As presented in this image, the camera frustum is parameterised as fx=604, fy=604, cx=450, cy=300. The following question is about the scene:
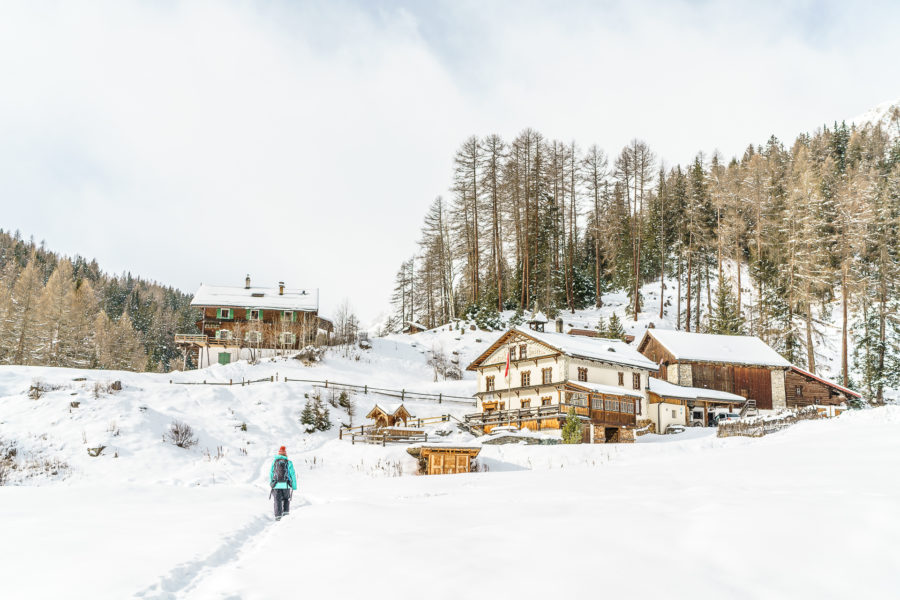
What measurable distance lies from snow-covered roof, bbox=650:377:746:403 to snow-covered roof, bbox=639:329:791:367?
2.47 meters

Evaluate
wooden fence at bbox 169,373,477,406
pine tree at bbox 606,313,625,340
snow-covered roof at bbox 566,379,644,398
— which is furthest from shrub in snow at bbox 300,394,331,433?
pine tree at bbox 606,313,625,340

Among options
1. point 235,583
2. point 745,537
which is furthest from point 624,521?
point 235,583

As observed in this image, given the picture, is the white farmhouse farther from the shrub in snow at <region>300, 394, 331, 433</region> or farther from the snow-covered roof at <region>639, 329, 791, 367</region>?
the shrub in snow at <region>300, 394, 331, 433</region>

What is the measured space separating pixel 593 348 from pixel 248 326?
34145mm

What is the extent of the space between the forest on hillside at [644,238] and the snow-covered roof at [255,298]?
16657 millimetres

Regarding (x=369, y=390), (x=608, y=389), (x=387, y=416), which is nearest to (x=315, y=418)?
(x=387, y=416)

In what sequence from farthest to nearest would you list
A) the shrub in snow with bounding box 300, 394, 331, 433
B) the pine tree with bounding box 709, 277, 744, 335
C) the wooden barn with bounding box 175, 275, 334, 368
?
the wooden barn with bounding box 175, 275, 334, 368, the pine tree with bounding box 709, 277, 744, 335, the shrub in snow with bounding box 300, 394, 331, 433

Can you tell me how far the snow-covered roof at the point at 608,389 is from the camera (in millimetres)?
38594

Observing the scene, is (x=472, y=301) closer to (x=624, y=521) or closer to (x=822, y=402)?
(x=822, y=402)

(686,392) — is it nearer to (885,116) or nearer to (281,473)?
(281,473)

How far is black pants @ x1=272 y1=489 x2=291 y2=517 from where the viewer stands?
45.0ft

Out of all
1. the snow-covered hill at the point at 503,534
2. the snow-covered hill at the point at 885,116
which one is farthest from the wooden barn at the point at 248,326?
the snow-covered hill at the point at 885,116

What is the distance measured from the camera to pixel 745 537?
7105 mm

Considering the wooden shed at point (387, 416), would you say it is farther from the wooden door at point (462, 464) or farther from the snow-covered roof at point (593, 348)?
the wooden door at point (462, 464)
